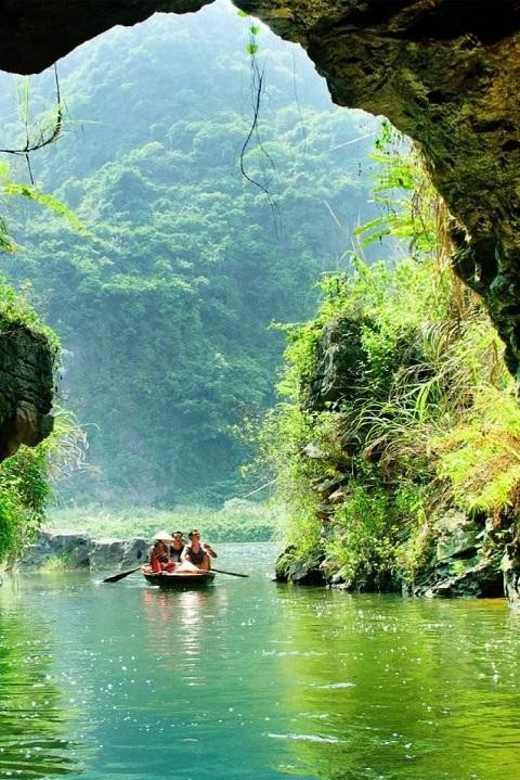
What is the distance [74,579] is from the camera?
2238 cm

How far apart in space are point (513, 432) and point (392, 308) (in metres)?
7.22

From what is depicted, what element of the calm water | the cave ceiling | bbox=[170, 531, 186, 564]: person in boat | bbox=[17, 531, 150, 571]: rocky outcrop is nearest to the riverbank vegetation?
bbox=[17, 531, 150, 571]: rocky outcrop

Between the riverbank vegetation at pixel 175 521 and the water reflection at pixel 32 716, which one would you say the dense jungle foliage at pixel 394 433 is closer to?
the water reflection at pixel 32 716

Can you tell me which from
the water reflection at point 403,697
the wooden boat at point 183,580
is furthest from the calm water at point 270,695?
the wooden boat at point 183,580

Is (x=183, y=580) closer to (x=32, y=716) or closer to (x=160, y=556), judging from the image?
(x=160, y=556)

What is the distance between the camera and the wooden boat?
18297 millimetres

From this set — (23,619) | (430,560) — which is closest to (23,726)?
(23,619)

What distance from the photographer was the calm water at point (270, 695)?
4.58 m

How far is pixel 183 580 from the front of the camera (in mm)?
18328

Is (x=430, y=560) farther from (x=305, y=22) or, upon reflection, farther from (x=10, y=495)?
(x=305, y=22)

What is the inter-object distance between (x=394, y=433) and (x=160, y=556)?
25.8 ft

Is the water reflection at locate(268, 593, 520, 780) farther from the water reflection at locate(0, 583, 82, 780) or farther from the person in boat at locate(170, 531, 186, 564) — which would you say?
the person in boat at locate(170, 531, 186, 564)

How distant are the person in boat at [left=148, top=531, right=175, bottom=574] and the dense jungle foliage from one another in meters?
2.72

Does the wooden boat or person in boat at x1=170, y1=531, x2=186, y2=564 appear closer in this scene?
the wooden boat
